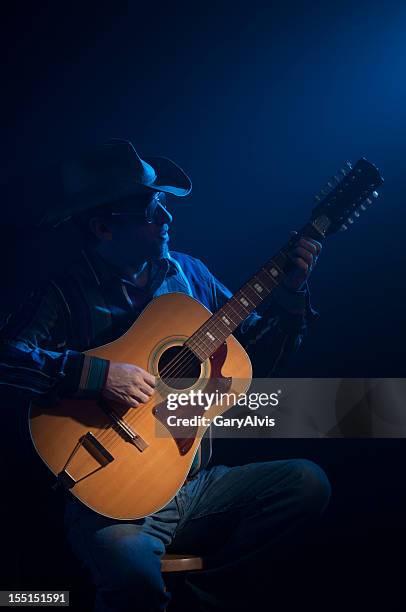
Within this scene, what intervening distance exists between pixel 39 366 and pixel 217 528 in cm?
65

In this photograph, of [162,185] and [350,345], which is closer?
[162,185]

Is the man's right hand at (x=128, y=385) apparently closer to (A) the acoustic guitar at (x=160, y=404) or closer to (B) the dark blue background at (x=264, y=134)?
(A) the acoustic guitar at (x=160, y=404)

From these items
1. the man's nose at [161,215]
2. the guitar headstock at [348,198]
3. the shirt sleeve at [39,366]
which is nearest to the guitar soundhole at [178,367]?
the shirt sleeve at [39,366]

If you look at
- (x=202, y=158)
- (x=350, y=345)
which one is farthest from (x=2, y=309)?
(x=350, y=345)

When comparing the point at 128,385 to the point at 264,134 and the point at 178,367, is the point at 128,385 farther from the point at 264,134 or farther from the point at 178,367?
the point at 264,134

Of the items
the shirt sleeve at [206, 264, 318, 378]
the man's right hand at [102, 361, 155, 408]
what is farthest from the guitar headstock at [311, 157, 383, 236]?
the man's right hand at [102, 361, 155, 408]

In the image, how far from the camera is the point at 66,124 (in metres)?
2.14

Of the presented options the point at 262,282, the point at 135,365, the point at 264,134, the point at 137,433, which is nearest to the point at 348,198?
the point at 262,282

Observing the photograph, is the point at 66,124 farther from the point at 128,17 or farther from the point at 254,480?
the point at 254,480

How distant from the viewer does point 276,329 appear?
1915 millimetres

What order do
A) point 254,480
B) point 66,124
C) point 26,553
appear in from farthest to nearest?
1. point 66,124
2. point 26,553
3. point 254,480

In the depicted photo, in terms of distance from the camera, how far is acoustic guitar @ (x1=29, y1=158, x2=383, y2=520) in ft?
5.33

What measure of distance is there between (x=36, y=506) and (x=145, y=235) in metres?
0.86

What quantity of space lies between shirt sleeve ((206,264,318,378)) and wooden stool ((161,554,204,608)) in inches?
22.3
